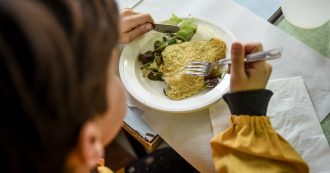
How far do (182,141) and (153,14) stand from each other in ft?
1.18

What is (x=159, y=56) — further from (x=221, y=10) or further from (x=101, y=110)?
(x=101, y=110)

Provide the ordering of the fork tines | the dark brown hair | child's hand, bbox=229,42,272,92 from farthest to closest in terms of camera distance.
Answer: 1. the fork tines
2. child's hand, bbox=229,42,272,92
3. the dark brown hair

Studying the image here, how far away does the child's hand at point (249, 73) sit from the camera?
2.40 feet

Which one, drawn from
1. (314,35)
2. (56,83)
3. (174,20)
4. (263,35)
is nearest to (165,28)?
(174,20)

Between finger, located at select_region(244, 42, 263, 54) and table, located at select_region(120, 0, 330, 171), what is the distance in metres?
0.14

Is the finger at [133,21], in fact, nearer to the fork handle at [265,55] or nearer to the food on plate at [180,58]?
the food on plate at [180,58]

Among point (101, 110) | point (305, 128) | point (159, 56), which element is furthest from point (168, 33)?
point (101, 110)

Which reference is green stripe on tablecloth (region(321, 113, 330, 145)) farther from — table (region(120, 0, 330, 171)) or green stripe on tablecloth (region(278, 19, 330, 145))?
green stripe on tablecloth (region(278, 19, 330, 145))

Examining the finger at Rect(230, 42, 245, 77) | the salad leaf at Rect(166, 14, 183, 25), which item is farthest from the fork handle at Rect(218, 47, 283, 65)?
the salad leaf at Rect(166, 14, 183, 25)

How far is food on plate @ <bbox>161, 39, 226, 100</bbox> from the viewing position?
84 cm

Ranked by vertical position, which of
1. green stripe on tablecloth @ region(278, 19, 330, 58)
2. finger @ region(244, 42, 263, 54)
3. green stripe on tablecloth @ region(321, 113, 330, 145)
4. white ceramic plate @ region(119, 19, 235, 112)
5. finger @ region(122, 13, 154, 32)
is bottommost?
green stripe on tablecloth @ region(321, 113, 330, 145)

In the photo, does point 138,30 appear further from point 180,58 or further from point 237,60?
point 237,60

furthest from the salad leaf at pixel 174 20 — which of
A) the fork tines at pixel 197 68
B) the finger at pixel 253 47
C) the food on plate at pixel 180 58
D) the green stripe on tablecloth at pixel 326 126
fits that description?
the green stripe on tablecloth at pixel 326 126

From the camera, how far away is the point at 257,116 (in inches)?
28.9
